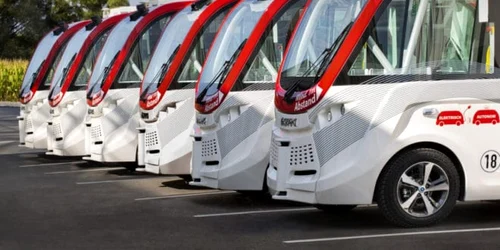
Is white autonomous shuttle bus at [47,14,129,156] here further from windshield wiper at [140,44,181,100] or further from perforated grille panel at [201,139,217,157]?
perforated grille panel at [201,139,217,157]

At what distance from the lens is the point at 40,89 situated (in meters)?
21.1

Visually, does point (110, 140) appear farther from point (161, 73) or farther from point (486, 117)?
point (486, 117)

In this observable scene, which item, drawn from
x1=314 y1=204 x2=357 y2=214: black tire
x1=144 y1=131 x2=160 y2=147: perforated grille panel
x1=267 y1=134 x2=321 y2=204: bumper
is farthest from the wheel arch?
x1=144 y1=131 x2=160 y2=147: perforated grille panel

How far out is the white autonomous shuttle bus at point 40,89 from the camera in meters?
20.7

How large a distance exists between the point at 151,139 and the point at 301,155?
4160 mm

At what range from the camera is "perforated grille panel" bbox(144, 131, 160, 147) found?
49.3 ft

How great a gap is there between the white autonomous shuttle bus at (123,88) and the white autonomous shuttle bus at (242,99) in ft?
9.98

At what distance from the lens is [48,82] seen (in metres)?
21.1

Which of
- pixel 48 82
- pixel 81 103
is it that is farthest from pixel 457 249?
pixel 48 82

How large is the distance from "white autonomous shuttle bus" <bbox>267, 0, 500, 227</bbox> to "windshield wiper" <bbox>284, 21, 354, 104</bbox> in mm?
18

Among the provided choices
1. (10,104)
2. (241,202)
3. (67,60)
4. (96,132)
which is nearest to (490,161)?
(241,202)

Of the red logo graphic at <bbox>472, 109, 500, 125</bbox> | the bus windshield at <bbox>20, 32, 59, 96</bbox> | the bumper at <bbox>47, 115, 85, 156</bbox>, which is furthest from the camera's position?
the bus windshield at <bbox>20, 32, 59, 96</bbox>

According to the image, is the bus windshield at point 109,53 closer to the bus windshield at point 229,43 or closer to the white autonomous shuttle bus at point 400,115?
the bus windshield at point 229,43

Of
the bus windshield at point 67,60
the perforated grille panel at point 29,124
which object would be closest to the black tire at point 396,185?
the bus windshield at point 67,60
